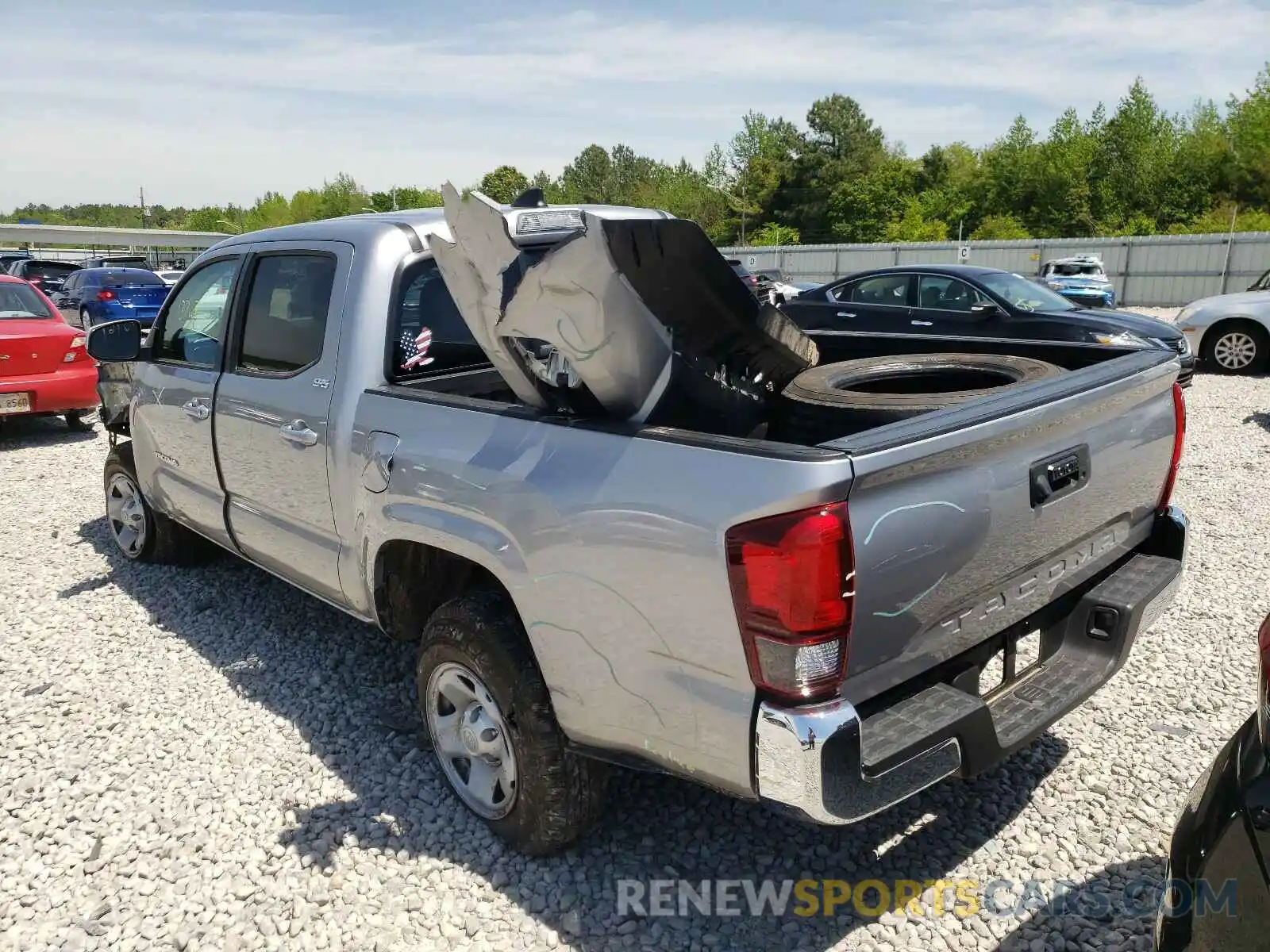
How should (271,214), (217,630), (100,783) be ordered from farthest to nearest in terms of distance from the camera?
(271,214), (217,630), (100,783)

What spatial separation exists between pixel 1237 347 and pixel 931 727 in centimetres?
1219

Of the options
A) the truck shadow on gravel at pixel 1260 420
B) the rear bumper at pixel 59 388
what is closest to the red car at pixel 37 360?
the rear bumper at pixel 59 388

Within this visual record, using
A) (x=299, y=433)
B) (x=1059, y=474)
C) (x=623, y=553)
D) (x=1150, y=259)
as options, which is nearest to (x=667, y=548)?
(x=623, y=553)

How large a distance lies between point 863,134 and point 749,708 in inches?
3220

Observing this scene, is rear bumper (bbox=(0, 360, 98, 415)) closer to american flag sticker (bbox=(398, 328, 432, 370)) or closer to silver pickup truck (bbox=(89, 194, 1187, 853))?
silver pickup truck (bbox=(89, 194, 1187, 853))

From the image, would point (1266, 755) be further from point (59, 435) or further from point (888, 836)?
point (59, 435)

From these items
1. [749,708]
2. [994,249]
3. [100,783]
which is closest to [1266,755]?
[749,708]

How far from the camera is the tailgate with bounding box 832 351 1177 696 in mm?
1995

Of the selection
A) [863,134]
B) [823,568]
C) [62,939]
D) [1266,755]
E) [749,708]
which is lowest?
[62,939]

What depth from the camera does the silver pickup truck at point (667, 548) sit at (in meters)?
1.97

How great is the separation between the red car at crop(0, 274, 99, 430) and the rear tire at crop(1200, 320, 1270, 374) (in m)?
13.5

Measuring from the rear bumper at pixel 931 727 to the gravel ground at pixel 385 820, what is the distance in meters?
0.62

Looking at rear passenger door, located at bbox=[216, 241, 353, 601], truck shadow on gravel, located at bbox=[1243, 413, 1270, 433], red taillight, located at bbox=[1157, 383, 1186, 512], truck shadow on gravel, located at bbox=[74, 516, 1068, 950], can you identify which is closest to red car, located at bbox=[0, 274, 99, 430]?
rear passenger door, located at bbox=[216, 241, 353, 601]

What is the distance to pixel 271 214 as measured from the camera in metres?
126
